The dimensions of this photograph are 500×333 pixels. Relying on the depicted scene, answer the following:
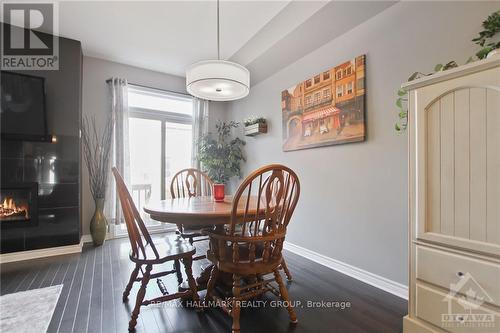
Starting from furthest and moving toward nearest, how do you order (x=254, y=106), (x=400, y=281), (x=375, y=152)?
(x=254, y=106)
(x=375, y=152)
(x=400, y=281)

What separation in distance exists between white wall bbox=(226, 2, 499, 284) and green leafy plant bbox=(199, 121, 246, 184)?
1466mm

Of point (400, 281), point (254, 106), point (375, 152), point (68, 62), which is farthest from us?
point (254, 106)

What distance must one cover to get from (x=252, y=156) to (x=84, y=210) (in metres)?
2.61

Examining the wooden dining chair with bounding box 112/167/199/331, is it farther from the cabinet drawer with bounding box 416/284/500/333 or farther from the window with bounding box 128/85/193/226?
the window with bounding box 128/85/193/226

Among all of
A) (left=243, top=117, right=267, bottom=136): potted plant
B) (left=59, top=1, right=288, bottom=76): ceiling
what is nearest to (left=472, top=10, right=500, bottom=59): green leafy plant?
(left=59, top=1, right=288, bottom=76): ceiling

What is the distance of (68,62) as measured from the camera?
3066mm

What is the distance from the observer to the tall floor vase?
10.6 feet

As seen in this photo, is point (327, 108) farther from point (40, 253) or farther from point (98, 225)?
point (40, 253)

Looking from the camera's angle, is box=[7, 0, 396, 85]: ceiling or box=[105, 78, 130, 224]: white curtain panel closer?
box=[7, 0, 396, 85]: ceiling

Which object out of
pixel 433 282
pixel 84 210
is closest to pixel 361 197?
pixel 433 282

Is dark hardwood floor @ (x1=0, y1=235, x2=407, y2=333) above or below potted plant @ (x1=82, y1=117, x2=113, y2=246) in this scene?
below

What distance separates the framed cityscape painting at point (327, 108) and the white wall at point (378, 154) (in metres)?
0.08

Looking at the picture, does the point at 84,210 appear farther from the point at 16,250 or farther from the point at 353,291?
the point at 353,291

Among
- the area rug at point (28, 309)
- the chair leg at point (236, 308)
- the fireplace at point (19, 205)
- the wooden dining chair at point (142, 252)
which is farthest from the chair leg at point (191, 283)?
the fireplace at point (19, 205)
